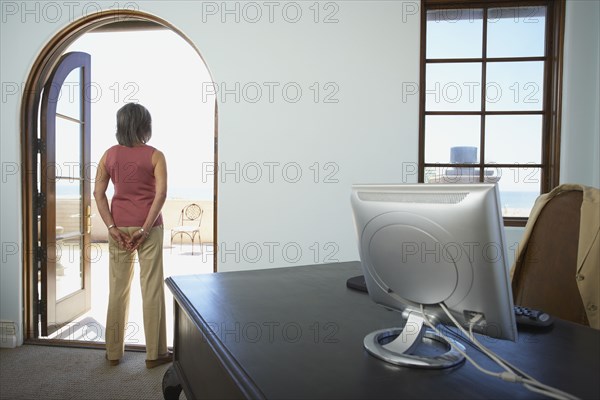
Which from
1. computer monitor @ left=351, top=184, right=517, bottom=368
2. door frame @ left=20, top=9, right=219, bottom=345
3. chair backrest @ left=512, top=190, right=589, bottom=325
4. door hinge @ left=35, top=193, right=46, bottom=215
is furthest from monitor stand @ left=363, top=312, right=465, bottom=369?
door hinge @ left=35, top=193, right=46, bottom=215

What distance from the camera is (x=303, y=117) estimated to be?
10.5 feet

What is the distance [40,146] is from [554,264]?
353 centimetres

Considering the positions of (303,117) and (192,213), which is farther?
(192,213)

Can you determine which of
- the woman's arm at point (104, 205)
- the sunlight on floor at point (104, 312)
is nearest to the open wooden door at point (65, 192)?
the sunlight on floor at point (104, 312)

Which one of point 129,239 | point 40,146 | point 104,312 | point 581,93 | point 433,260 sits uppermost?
point 581,93

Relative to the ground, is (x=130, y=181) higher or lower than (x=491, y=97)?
lower

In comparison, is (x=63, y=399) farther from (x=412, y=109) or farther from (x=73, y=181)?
(x=412, y=109)

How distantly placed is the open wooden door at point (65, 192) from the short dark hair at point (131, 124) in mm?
938

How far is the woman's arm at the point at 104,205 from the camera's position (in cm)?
290

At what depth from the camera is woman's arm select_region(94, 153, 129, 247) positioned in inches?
114

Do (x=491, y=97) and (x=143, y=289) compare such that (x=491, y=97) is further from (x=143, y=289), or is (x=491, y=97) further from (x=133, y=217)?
(x=143, y=289)

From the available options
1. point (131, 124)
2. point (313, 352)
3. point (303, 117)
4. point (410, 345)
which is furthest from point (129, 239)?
point (410, 345)

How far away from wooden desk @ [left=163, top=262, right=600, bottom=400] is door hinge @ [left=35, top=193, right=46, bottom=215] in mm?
2340

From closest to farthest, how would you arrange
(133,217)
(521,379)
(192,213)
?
(521,379) → (133,217) → (192,213)
